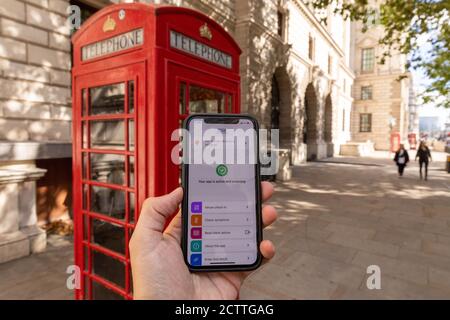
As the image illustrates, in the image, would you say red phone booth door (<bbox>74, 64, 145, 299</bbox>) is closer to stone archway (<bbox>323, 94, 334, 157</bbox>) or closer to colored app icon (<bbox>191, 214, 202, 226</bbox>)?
colored app icon (<bbox>191, 214, 202, 226</bbox>)

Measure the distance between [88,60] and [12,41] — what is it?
4.06 meters

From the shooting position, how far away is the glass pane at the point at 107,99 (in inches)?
117

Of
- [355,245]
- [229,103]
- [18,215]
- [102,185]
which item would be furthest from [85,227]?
[355,245]

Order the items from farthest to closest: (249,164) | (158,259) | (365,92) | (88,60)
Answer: (365,92)
(88,60)
(249,164)
(158,259)

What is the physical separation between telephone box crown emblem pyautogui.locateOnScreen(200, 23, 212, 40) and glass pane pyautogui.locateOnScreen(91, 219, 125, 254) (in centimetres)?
231

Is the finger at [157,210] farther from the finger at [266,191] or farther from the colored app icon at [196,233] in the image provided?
the finger at [266,191]

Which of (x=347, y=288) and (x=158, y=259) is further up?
(x=158, y=259)

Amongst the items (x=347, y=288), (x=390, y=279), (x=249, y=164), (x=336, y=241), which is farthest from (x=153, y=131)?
(x=336, y=241)

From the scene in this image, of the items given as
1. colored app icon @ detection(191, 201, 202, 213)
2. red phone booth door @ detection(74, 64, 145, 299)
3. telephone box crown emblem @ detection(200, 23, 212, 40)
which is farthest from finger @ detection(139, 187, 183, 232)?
telephone box crown emblem @ detection(200, 23, 212, 40)

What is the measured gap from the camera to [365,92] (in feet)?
121

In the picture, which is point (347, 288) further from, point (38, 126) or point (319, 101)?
point (319, 101)

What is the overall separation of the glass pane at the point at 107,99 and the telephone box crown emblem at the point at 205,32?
100cm

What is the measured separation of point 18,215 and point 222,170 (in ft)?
14.7

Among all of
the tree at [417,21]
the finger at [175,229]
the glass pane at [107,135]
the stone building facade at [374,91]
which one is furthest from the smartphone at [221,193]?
the stone building facade at [374,91]
